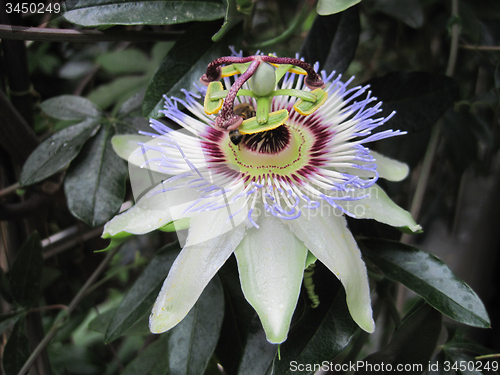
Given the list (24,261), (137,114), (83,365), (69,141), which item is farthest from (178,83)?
(83,365)

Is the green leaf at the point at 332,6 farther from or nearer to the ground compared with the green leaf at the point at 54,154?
farther from the ground

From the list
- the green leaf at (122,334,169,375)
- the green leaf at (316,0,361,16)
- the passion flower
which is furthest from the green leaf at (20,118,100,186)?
the green leaf at (316,0,361,16)

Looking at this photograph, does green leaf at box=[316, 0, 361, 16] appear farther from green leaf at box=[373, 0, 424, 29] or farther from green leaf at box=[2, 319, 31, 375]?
green leaf at box=[2, 319, 31, 375]

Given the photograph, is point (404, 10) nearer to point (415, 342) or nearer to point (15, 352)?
point (415, 342)

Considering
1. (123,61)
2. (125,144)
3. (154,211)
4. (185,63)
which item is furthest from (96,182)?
(123,61)

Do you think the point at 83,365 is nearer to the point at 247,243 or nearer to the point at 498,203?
the point at 247,243

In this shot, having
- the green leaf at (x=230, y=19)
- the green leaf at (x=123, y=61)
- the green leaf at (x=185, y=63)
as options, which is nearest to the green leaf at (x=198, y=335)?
the green leaf at (x=185, y=63)

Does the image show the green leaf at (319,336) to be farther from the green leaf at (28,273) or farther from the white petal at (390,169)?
the green leaf at (28,273)
